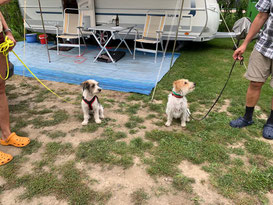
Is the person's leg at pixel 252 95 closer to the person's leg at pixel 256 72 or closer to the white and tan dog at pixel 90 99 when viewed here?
the person's leg at pixel 256 72

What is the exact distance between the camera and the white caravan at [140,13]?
615 centimetres

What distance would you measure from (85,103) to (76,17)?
17.8 feet

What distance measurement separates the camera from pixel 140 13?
6875 millimetres

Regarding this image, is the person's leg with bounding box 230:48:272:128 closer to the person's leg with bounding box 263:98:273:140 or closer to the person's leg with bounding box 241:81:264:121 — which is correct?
the person's leg with bounding box 241:81:264:121

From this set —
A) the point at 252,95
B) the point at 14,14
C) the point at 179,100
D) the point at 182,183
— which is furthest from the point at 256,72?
the point at 14,14

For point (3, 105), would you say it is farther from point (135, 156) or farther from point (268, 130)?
point (268, 130)

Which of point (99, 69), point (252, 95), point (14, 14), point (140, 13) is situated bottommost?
point (99, 69)

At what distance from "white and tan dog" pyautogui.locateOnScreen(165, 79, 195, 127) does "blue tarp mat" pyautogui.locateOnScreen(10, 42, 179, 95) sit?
1.20 m

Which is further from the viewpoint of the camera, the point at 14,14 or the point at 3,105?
the point at 14,14

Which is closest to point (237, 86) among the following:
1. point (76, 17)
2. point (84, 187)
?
point (84, 187)

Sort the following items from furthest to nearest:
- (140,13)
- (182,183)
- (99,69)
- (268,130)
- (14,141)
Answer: (140,13)
(99,69)
(268,130)
(14,141)
(182,183)

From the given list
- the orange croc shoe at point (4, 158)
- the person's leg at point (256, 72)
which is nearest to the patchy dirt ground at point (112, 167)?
the orange croc shoe at point (4, 158)

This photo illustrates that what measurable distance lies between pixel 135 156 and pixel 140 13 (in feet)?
19.7

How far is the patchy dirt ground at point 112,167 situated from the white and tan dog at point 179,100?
0.19 metres
